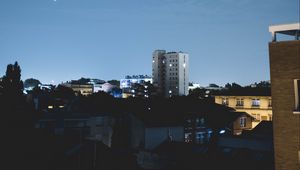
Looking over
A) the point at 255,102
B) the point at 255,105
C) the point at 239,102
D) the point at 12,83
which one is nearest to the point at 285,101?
the point at 12,83

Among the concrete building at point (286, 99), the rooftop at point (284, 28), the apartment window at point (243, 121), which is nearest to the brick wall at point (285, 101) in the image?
the concrete building at point (286, 99)

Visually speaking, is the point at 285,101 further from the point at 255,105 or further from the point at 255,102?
the point at 255,105

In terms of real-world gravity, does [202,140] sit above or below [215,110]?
below

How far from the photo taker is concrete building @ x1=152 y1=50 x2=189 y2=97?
185863 mm

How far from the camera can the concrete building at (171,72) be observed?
185863 mm

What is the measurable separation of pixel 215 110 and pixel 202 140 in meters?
11.8

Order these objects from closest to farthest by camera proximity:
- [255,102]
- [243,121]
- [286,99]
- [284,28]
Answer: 1. [286,99]
2. [284,28]
3. [243,121]
4. [255,102]

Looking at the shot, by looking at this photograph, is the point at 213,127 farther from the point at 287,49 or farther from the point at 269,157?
the point at 287,49

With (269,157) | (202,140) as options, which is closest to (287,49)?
(269,157)

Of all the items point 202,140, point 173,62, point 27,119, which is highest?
point 173,62

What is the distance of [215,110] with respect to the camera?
193ft

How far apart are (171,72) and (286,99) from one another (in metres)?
175

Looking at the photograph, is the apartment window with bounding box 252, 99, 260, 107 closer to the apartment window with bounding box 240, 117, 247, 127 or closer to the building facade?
the building facade

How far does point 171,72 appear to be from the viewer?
7416 inches
